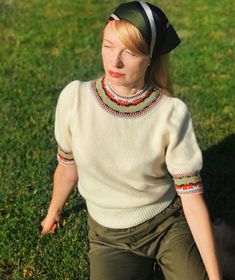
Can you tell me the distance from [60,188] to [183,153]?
119 centimetres

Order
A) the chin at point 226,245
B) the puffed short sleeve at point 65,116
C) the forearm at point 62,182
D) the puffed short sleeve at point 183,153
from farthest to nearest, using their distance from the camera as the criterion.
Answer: the chin at point 226,245 < the forearm at point 62,182 < the puffed short sleeve at point 65,116 < the puffed short sleeve at point 183,153

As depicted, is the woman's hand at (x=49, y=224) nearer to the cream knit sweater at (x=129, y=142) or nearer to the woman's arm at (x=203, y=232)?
the cream knit sweater at (x=129, y=142)

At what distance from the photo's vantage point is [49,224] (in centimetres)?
432

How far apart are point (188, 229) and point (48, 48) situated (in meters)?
5.06

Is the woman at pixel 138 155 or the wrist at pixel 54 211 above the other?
the woman at pixel 138 155

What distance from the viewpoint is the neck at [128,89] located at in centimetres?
316

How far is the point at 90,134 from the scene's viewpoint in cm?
322

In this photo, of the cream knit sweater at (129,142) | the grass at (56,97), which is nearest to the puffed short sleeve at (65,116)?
the cream knit sweater at (129,142)

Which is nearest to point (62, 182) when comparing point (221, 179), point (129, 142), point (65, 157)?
point (65, 157)

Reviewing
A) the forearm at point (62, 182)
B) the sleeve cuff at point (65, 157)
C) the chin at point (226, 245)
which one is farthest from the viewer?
the chin at point (226, 245)

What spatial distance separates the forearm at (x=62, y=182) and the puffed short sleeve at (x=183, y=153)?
0.90 metres

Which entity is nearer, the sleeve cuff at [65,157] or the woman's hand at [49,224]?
the sleeve cuff at [65,157]

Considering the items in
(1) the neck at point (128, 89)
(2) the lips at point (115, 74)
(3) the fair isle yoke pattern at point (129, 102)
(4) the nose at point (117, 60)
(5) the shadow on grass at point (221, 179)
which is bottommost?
(5) the shadow on grass at point (221, 179)

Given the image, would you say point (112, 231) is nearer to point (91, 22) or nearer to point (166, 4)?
point (91, 22)
